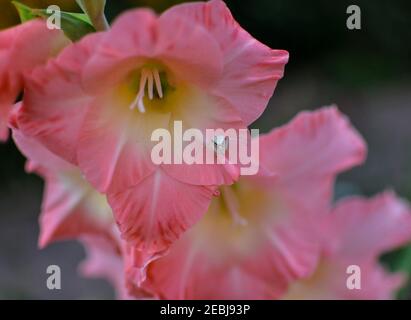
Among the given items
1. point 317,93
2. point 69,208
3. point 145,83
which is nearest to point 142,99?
point 145,83

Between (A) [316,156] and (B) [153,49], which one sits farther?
(A) [316,156]

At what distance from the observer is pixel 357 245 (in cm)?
86

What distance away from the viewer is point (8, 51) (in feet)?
1.80

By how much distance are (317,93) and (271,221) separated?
2255mm

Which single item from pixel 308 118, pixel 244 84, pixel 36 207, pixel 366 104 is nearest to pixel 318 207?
pixel 308 118

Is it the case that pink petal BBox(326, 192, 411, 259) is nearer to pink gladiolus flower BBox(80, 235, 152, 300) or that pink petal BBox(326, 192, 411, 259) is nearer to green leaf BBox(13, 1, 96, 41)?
pink gladiolus flower BBox(80, 235, 152, 300)

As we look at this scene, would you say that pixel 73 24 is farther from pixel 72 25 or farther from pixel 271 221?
pixel 271 221

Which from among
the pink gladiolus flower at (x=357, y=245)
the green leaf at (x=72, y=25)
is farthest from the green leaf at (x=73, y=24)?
the pink gladiolus flower at (x=357, y=245)

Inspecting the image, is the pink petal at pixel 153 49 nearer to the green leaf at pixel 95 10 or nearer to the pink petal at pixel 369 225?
the green leaf at pixel 95 10

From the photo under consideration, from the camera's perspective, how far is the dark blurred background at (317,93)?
2.32 meters

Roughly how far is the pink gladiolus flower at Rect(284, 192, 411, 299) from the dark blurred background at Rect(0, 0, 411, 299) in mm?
1124

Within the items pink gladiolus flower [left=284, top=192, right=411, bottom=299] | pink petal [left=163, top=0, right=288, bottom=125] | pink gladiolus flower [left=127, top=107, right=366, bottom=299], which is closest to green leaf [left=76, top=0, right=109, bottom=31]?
pink petal [left=163, top=0, right=288, bottom=125]
